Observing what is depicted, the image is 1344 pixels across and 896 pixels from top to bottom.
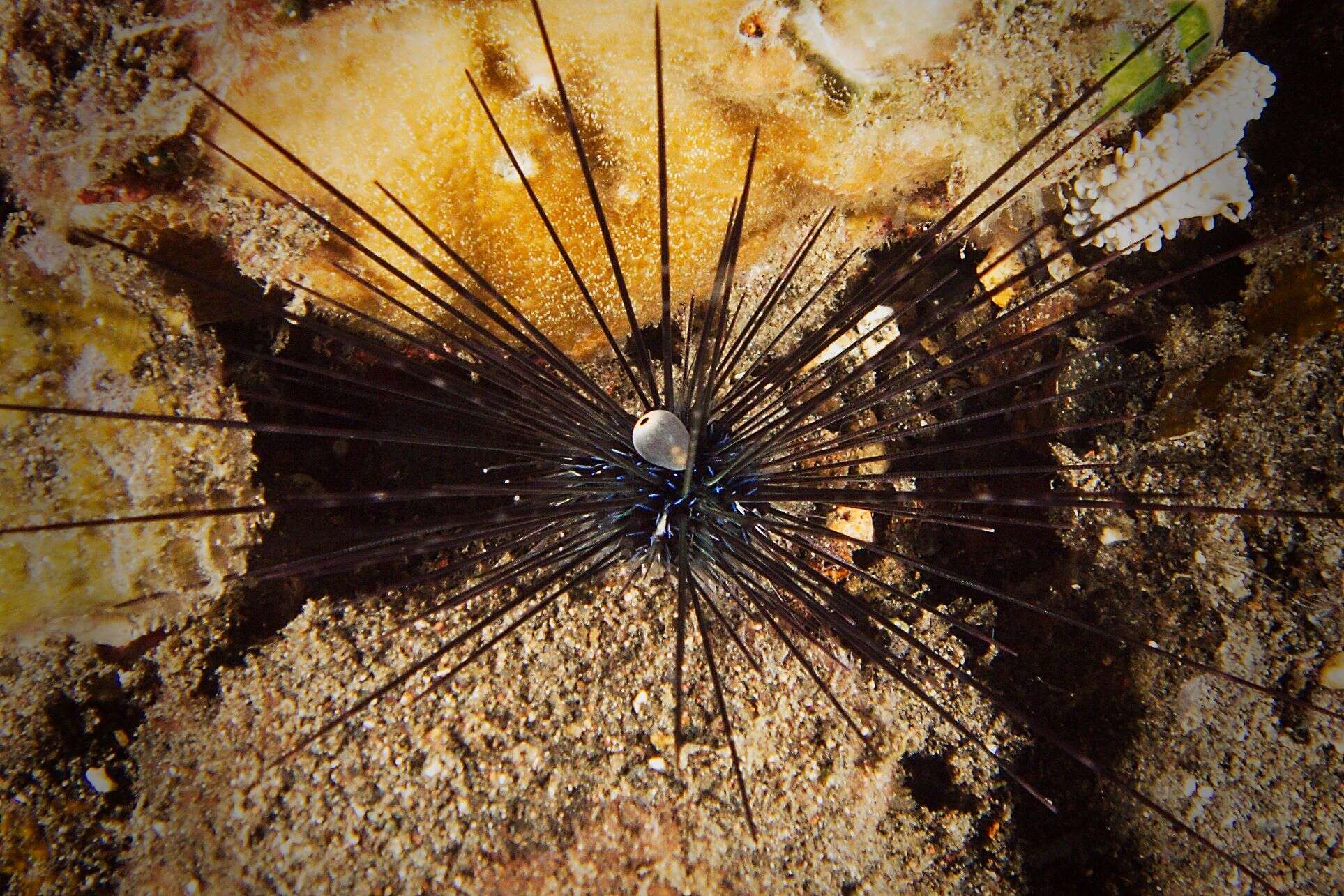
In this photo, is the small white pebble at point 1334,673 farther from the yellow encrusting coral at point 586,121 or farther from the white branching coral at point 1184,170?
the yellow encrusting coral at point 586,121

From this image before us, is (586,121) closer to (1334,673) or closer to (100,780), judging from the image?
(100,780)

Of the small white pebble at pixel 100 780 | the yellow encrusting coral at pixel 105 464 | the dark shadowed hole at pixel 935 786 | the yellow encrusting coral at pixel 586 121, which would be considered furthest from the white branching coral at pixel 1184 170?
the small white pebble at pixel 100 780

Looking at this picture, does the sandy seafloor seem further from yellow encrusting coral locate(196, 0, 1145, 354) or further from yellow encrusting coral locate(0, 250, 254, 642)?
yellow encrusting coral locate(196, 0, 1145, 354)

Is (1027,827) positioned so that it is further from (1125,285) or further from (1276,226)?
(1276,226)

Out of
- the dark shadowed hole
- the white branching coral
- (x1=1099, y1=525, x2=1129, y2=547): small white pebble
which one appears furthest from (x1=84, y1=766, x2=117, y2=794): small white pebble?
the white branching coral

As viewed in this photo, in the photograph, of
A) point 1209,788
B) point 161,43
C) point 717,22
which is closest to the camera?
point 161,43

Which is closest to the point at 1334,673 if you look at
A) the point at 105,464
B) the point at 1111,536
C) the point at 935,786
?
the point at 1111,536

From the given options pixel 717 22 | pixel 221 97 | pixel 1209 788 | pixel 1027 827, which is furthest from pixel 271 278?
pixel 1209 788
